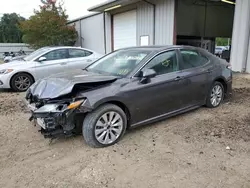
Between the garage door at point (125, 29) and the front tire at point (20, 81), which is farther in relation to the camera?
the garage door at point (125, 29)

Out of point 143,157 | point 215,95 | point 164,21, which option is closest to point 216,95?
point 215,95

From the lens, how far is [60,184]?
2705 millimetres

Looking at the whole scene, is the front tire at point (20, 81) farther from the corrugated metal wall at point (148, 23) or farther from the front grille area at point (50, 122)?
the corrugated metal wall at point (148, 23)

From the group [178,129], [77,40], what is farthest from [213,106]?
[77,40]

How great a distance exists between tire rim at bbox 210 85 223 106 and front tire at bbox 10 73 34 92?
565 cm

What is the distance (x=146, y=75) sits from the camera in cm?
381

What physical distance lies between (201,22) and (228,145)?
1262 centimetres

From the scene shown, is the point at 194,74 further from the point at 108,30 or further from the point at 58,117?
the point at 108,30

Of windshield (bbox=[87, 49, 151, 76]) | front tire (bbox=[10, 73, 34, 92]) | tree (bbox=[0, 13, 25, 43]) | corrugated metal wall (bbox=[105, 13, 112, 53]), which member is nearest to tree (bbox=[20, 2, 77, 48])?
corrugated metal wall (bbox=[105, 13, 112, 53])

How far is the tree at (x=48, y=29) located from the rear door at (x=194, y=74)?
16.3 m

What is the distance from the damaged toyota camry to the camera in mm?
3395

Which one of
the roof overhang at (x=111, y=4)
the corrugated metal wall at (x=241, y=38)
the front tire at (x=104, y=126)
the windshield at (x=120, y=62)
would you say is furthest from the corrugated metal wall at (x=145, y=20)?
the front tire at (x=104, y=126)

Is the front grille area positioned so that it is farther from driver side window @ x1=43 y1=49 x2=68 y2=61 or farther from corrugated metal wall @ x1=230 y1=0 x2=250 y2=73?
corrugated metal wall @ x1=230 y1=0 x2=250 y2=73

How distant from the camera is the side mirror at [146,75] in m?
3.83
